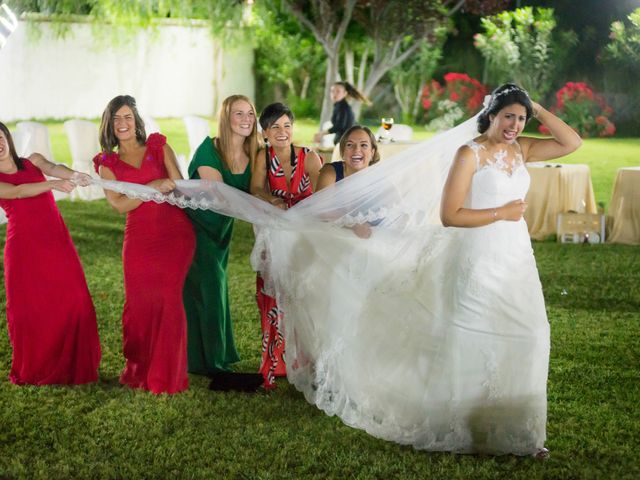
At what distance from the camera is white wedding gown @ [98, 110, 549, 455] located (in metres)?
4.12

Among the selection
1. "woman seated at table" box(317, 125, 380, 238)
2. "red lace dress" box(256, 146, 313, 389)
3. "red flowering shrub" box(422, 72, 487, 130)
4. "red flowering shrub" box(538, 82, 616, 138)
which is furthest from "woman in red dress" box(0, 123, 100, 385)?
"red flowering shrub" box(422, 72, 487, 130)

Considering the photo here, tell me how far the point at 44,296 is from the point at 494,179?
257cm

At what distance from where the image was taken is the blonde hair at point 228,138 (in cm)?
503

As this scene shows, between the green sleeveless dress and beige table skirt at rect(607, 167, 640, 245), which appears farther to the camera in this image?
beige table skirt at rect(607, 167, 640, 245)

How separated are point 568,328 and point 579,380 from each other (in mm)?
1247

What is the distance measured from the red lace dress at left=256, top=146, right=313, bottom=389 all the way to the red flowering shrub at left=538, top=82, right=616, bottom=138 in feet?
60.2

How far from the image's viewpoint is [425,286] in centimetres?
437

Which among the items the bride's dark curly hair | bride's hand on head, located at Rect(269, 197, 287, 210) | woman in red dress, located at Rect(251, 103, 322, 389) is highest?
the bride's dark curly hair

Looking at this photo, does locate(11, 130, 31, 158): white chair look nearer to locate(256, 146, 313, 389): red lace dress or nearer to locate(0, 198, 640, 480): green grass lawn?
locate(0, 198, 640, 480): green grass lawn

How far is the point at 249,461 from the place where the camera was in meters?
4.19

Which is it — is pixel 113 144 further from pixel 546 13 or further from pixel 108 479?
pixel 546 13

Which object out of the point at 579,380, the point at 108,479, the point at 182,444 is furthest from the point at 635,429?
the point at 108,479

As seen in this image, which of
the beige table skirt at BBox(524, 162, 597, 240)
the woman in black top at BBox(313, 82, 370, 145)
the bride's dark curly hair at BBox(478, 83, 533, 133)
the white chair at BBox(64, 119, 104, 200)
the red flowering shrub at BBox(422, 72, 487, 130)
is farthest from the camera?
the red flowering shrub at BBox(422, 72, 487, 130)

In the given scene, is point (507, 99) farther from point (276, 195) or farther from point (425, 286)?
point (276, 195)
